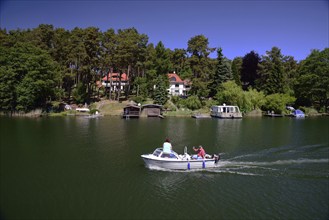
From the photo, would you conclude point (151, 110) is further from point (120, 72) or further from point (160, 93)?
point (120, 72)

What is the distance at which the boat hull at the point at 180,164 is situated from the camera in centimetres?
2403

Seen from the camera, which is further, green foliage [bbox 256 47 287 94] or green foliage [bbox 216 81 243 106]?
green foliage [bbox 256 47 287 94]

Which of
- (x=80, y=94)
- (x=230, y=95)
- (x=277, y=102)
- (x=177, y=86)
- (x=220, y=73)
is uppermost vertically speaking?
(x=220, y=73)

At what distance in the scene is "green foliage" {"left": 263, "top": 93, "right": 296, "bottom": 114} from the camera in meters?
75.6

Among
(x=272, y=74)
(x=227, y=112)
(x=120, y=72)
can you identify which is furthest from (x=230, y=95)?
(x=120, y=72)

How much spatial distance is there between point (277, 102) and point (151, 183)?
64.6 m

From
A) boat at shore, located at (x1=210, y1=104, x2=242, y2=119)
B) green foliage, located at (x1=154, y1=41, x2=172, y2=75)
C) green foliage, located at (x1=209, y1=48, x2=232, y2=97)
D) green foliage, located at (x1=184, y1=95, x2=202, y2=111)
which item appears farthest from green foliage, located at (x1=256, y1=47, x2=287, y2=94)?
green foliage, located at (x1=154, y1=41, x2=172, y2=75)

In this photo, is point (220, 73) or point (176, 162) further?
point (220, 73)

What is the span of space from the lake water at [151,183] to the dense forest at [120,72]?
108 feet

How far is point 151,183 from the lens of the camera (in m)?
21.0

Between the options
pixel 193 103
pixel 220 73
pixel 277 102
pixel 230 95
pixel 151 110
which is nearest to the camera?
pixel 151 110

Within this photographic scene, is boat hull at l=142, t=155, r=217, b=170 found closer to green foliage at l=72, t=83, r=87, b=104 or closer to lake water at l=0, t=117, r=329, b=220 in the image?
lake water at l=0, t=117, r=329, b=220

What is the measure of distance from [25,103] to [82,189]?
52.0 meters

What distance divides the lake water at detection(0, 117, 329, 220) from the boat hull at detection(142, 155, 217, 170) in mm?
620
